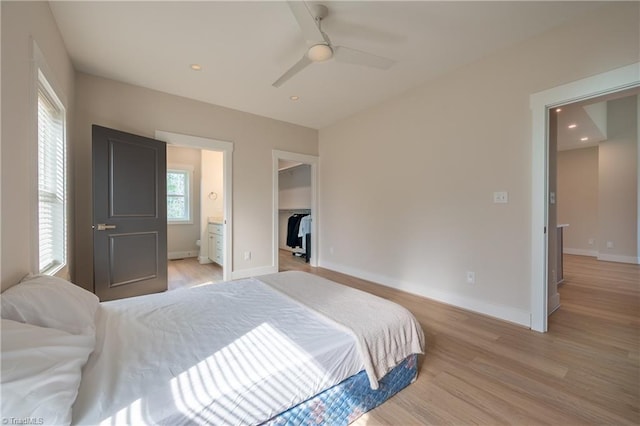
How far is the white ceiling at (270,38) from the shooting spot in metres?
2.01

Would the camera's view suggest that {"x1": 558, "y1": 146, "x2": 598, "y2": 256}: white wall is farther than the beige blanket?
Yes

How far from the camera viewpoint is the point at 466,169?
2.88 m

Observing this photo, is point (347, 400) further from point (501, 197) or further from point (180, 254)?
point (180, 254)

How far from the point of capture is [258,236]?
425cm

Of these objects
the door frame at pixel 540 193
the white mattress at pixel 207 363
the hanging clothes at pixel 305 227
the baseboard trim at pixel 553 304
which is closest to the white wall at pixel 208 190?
the hanging clothes at pixel 305 227

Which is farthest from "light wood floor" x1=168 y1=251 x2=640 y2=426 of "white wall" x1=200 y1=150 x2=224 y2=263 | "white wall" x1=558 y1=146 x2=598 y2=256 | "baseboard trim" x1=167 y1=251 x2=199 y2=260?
"baseboard trim" x1=167 y1=251 x2=199 y2=260

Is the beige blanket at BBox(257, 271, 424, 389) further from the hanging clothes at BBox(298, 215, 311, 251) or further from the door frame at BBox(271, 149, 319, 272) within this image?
the hanging clothes at BBox(298, 215, 311, 251)

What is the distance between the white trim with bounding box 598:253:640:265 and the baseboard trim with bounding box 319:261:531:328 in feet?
15.3

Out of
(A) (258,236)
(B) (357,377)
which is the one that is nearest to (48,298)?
(B) (357,377)

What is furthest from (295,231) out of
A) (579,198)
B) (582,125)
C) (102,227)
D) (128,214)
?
(579,198)

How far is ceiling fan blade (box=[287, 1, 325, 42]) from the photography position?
166cm

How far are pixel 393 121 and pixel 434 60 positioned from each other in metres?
0.97

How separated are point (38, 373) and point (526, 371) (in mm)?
2513

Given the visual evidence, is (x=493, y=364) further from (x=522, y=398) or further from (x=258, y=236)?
(x=258, y=236)
